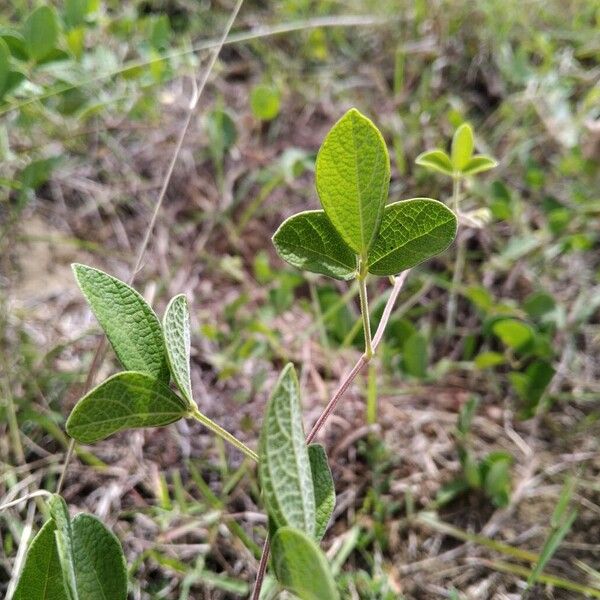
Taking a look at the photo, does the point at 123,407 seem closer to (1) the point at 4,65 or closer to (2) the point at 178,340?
(2) the point at 178,340

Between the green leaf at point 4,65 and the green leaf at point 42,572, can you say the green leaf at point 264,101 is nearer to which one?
the green leaf at point 4,65

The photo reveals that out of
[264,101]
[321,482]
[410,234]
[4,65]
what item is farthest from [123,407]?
[264,101]

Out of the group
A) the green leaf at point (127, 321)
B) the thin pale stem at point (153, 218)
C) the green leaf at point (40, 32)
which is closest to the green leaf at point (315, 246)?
the green leaf at point (127, 321)

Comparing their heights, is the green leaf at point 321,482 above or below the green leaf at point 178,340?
below

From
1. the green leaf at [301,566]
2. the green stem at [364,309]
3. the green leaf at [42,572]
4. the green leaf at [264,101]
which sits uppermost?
the green leaf at [264,101]

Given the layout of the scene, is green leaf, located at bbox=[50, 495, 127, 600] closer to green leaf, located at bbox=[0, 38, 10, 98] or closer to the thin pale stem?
the thin pale stem

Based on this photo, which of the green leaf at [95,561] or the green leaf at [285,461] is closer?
the green leaf at [285,461]

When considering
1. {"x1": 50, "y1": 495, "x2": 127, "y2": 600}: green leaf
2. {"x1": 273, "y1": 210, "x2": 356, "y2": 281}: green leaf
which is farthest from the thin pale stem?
{"x1": 273, "y1": 210, "x2": 356, "y2": 281}: green leaf
